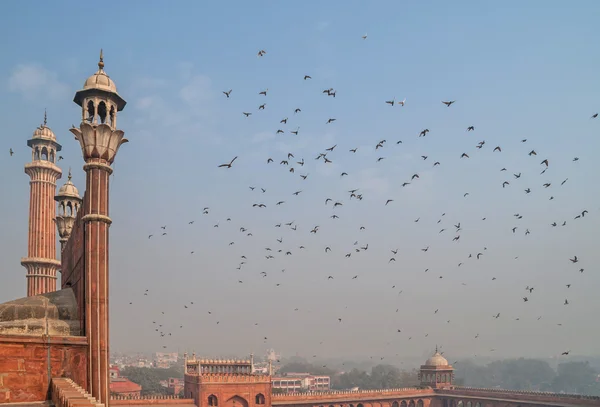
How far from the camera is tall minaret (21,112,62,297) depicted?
136 feet

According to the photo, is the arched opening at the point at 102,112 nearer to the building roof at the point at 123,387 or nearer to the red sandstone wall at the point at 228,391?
the red sandstone wall at the point at 228,391

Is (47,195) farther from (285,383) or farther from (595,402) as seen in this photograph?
(285,383)

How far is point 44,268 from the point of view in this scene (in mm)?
41656

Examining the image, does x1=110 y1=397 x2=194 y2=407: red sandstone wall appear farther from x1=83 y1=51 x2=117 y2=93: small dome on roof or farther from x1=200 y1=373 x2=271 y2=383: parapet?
x1=83 y1=51 x2=117 y2=93: small dome on roof

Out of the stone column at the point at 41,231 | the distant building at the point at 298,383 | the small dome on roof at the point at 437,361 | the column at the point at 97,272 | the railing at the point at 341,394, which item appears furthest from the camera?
the distant building at the point at 298,383

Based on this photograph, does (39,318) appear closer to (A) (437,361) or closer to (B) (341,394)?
(B) (341,394)

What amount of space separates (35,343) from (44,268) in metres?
28.1

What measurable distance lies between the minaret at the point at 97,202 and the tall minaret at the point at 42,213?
85.6ft

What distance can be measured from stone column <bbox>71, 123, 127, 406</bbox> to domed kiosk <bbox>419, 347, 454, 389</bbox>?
65755 millimetres

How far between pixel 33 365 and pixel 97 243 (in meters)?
4.08

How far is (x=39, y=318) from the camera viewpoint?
17422mm

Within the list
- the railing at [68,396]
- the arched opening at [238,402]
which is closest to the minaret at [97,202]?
the railing at [68,396]

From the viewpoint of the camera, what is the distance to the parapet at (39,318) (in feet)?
55.5

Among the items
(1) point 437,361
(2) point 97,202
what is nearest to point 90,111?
(2) point 97,202
